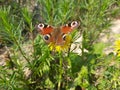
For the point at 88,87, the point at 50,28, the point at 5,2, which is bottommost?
the point at 88,87

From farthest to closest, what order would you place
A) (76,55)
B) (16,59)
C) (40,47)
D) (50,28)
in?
(76,55) < (40,47) < (16,59) < (50,28)

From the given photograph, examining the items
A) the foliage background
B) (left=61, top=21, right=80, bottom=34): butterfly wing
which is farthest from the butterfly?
the foliage background

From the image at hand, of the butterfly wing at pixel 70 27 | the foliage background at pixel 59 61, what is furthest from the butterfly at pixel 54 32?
the foliage background at pixel 59 61

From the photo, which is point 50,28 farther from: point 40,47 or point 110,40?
point 110,40

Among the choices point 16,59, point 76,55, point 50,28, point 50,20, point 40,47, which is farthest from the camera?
point 76,55

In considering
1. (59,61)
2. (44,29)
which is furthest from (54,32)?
(59,61)

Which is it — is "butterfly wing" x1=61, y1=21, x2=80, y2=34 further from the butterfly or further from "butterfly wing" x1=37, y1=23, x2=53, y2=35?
"butterfly wing" x1=37, y1=23, x2=53, y2=35

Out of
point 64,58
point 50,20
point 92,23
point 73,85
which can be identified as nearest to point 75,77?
point 73,85

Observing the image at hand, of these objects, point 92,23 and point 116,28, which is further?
point 116,28

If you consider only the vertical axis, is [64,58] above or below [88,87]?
above
